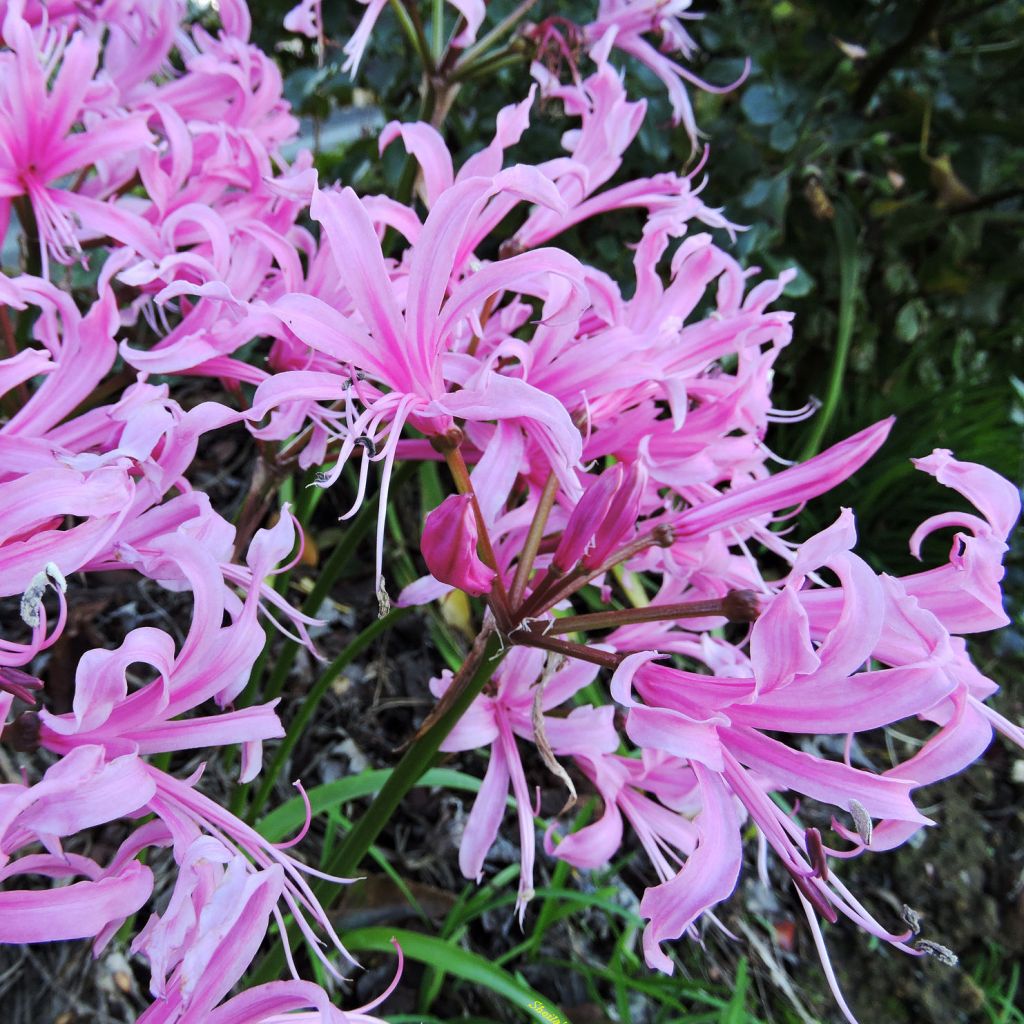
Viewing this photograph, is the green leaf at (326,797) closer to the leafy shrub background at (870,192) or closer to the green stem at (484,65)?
the green stem at (484,65)

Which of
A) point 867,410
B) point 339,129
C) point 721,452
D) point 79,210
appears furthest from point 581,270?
point 339,129

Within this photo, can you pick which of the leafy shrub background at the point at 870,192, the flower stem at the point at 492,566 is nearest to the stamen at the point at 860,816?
the flower stem at the point at 492,566

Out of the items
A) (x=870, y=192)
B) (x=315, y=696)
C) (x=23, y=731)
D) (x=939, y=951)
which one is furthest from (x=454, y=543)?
(x=870, y=192)

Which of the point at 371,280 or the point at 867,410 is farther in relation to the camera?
the point at 867,410

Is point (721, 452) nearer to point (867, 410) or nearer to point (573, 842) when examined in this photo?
point (573, 842)

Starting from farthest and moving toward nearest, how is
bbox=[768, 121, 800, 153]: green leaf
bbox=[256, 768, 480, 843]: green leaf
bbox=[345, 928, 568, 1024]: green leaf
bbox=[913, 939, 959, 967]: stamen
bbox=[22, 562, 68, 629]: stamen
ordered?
bbox=[768, 121, 800, 153]: green leaf → bbox=[256, 768, 480, 843]: green leaf → bbox=[345, 928, 568, 1024]: green leaf → bbox=[913, 939, 959, 967]: stamen → bbox=[22, 562, 68, 629]: stamen

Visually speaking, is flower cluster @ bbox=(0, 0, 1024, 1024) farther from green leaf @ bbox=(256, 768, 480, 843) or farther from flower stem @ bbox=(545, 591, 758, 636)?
green leaf @ bbox=(256, 768, 480, 843)

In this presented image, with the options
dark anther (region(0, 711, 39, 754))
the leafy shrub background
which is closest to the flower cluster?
dark anther (region(0, 711, 39, 754))
